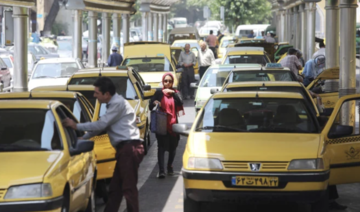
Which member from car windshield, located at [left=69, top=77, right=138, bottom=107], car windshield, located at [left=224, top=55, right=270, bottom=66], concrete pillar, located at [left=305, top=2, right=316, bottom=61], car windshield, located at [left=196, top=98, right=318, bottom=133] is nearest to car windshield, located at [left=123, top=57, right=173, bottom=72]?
car windshield, located at [left=224, top=55, right=270, bottom=66]

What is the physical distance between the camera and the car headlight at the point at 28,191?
7.30m

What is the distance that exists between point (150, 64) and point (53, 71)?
9.76ft

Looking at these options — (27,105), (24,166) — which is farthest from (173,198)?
(24,166)

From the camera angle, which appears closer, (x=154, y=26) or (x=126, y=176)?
(x=126, y=176)

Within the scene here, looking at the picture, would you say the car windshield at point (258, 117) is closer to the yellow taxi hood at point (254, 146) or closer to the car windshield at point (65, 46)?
the yellow taxi hood at point (254, 146)

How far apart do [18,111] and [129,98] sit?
7.26m

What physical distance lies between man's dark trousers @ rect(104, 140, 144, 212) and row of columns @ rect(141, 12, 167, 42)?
46.9 m

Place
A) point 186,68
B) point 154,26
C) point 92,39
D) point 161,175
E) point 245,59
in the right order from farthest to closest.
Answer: point 154,26, point 92,39, point 186,68, point 245,59, point 161,175

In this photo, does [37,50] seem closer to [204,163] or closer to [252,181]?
[204,163]

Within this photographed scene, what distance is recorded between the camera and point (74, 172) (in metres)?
8.25

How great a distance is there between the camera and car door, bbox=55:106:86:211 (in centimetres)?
812

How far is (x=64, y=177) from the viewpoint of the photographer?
779 centimetres

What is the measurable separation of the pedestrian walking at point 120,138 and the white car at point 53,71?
14289 mm

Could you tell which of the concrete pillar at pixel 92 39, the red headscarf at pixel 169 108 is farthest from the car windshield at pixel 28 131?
the concrete pillar at pixel 92 39
